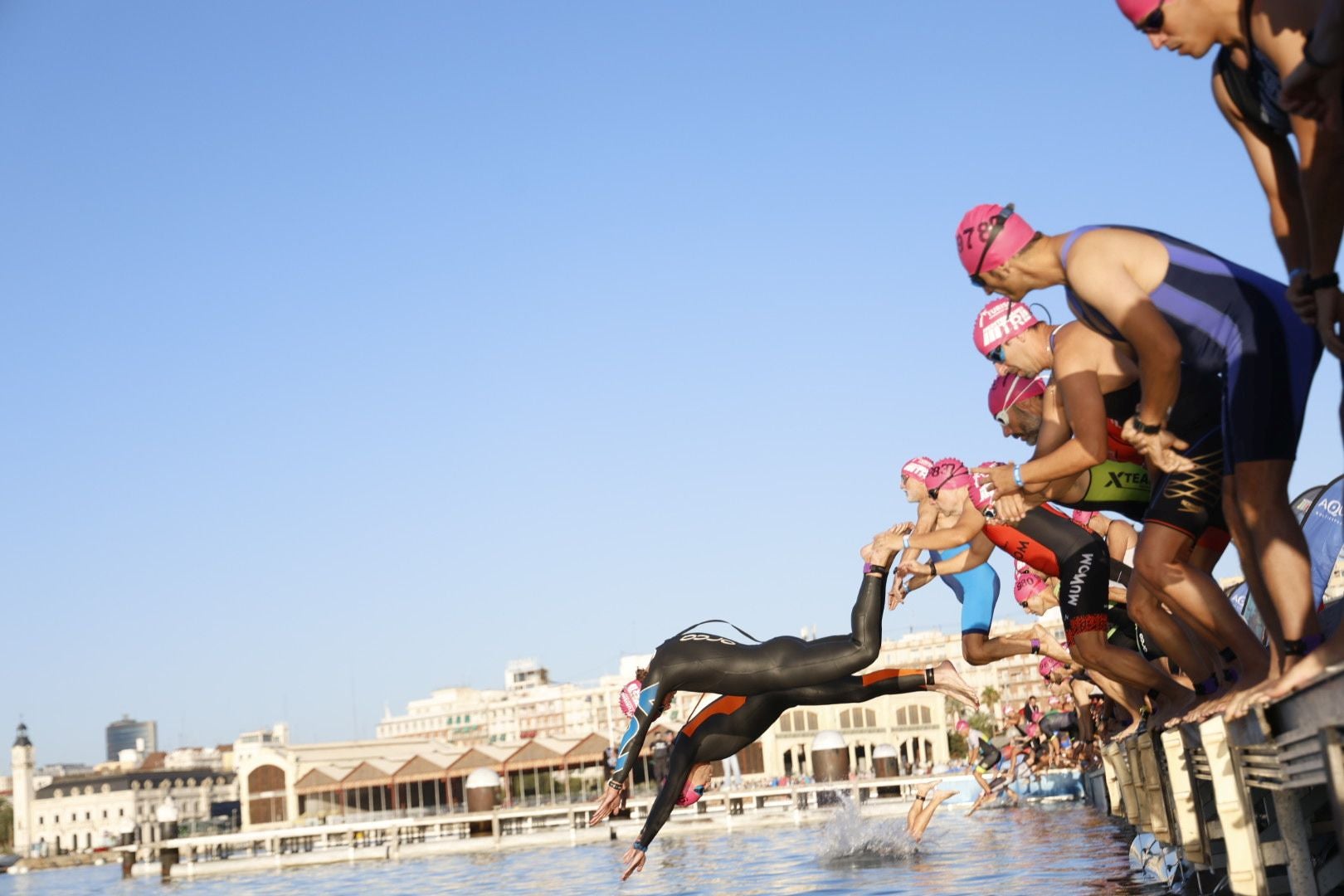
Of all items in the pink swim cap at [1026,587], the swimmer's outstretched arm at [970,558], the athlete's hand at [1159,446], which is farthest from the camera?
the pink swim cap at [1026,587]

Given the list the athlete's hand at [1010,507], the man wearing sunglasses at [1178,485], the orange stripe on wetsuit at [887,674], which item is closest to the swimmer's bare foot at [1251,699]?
the man wearing sunglasses at [1178,485]

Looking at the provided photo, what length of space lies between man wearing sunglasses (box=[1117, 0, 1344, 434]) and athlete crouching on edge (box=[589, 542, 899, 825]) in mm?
4882

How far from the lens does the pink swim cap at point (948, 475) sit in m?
8.59

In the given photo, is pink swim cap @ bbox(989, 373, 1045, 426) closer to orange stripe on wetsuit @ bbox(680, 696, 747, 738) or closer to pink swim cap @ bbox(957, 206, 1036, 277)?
pink swim cap @ bbox(957, 206, 1036, 277)

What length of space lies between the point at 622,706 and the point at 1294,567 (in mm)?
7082

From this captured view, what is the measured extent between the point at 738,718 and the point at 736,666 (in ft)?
2.16

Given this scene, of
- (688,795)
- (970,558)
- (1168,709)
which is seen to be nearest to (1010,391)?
(1168,709)

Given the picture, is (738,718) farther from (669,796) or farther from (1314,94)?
(1314,94)

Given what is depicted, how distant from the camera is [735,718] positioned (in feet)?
32.4

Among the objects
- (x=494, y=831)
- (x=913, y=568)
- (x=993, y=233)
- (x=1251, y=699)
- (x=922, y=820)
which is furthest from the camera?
(x=494, y=831)

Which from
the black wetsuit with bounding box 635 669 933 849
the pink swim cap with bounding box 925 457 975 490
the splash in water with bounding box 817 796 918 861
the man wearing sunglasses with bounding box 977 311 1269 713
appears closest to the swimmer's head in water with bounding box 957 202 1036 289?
the man wearing sunglasses with bounding box 977 311 1269 713

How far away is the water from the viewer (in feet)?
37.6

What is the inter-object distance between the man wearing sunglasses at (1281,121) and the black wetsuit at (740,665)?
4.96m

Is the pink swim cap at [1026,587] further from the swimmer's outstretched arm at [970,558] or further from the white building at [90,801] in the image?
the white building at [90,801]
